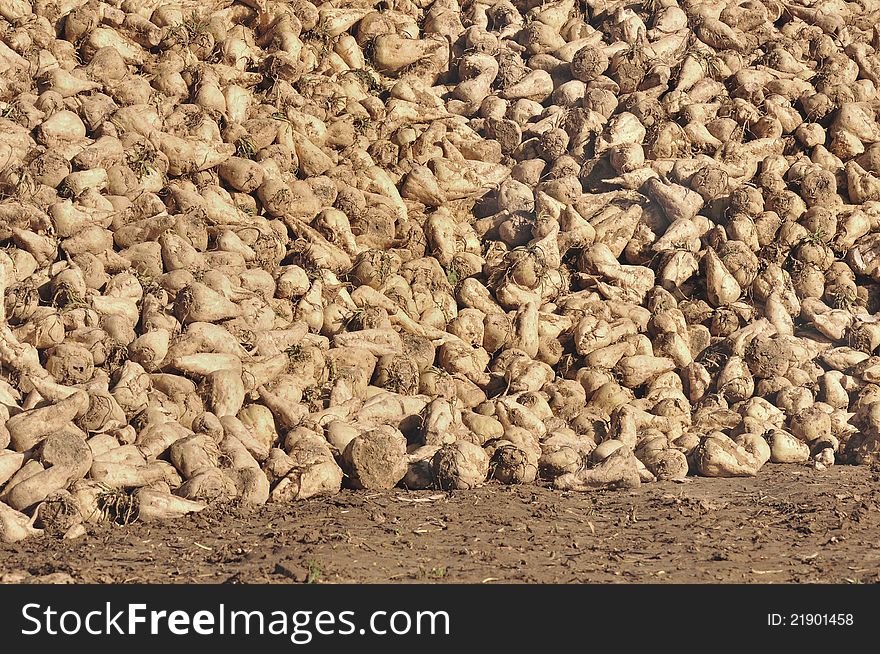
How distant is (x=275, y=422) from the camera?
6855 millimetres

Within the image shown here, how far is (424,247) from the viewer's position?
857 cm

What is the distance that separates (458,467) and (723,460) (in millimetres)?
1667

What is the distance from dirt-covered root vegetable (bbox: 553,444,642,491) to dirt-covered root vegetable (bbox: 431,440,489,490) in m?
0.46

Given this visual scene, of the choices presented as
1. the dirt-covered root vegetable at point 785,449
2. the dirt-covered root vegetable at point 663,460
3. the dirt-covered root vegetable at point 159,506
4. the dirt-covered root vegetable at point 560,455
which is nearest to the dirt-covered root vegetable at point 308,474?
the dirt-covered root vegetable at point 159,506

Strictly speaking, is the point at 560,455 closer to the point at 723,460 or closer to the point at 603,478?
the point at 603,478

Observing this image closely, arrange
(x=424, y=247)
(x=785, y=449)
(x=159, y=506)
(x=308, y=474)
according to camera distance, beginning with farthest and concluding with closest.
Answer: (x=424, y=247) → (x=785, y=449) → (x=308, y=474) → (x=159, y=506)

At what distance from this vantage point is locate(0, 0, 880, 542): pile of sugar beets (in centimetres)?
650

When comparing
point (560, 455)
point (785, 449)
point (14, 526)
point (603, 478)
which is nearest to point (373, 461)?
point (560, 455)

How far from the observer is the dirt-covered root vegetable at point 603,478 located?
658 centimetres

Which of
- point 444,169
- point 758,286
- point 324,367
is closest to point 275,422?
point 324,367

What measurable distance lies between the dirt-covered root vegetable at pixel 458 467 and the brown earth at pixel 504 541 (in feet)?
0.29

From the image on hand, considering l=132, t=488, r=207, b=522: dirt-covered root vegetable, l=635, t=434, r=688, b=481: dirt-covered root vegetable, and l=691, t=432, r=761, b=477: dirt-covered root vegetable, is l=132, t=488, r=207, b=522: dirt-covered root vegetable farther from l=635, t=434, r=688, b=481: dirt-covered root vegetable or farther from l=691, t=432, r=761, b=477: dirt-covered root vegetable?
l=691, t=432, r=761, b=477: dirt-covered root vegetable

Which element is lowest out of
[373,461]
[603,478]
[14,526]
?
[14,526]

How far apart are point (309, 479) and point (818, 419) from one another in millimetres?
3404
